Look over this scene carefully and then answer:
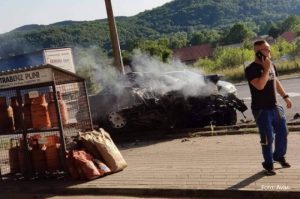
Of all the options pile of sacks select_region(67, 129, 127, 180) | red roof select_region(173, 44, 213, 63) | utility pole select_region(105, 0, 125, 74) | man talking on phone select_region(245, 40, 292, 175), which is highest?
red roof select_region(173, 44, 213, 63)

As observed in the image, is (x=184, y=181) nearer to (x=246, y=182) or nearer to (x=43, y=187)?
(x=246, y=182)

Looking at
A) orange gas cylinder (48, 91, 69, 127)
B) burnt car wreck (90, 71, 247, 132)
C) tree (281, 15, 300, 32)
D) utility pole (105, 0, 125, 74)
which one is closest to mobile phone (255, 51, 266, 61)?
orange gas cylinder (48, 91, 69, 127)

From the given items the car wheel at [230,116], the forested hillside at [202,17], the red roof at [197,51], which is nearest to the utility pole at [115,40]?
the car wheel at [230,116]

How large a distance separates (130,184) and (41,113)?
2389 millimetres

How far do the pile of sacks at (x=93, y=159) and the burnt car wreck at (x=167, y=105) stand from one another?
3.97 meters

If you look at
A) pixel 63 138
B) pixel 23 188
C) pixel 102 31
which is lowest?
pixel 23 188

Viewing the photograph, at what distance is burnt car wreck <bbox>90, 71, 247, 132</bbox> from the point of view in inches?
500

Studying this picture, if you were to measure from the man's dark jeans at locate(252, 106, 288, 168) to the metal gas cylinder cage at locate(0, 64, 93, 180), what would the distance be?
138 inches

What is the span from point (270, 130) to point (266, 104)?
0.35 metres

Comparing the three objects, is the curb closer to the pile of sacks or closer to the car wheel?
the pile of sacks

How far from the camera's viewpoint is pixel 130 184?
25.0ft

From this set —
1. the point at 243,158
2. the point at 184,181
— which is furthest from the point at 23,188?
the point at 243,158

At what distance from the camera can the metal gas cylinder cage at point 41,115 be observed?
29.1ft

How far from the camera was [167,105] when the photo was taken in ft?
41.8
